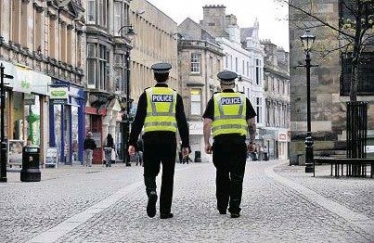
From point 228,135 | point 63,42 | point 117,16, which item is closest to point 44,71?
point 63,42

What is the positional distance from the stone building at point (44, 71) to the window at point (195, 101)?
121 ft

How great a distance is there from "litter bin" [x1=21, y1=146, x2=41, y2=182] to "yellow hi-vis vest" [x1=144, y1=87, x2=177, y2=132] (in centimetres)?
1435

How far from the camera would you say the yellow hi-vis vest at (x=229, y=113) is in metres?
13.6

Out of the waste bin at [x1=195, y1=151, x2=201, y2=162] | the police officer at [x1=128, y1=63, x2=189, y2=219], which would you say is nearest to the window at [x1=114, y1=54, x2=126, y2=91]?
the waste bin at [x1=195, y1=151, x2=201, y2=162]

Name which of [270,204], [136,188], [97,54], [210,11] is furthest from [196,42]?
[270,204]

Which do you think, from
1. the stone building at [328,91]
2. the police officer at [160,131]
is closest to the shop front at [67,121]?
the stone building at [328,91]

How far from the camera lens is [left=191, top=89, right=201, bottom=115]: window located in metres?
92.8

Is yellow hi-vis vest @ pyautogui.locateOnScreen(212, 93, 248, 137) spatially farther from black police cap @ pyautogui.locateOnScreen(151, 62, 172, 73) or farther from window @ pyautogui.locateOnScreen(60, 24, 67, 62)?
window @ pyautogui.locateOnScreen(60, 24, 67, 62)

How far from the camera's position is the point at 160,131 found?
43.3 ft

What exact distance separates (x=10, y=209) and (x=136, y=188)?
21.9ft

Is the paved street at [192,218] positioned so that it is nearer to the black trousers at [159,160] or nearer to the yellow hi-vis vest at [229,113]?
the black trousers at [159,160]

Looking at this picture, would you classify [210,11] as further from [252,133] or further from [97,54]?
[252,133]

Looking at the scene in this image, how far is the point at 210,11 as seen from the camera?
10706 centimetres

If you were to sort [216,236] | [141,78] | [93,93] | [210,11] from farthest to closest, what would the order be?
[210,11], [141,78], [93,93], [216,236]
